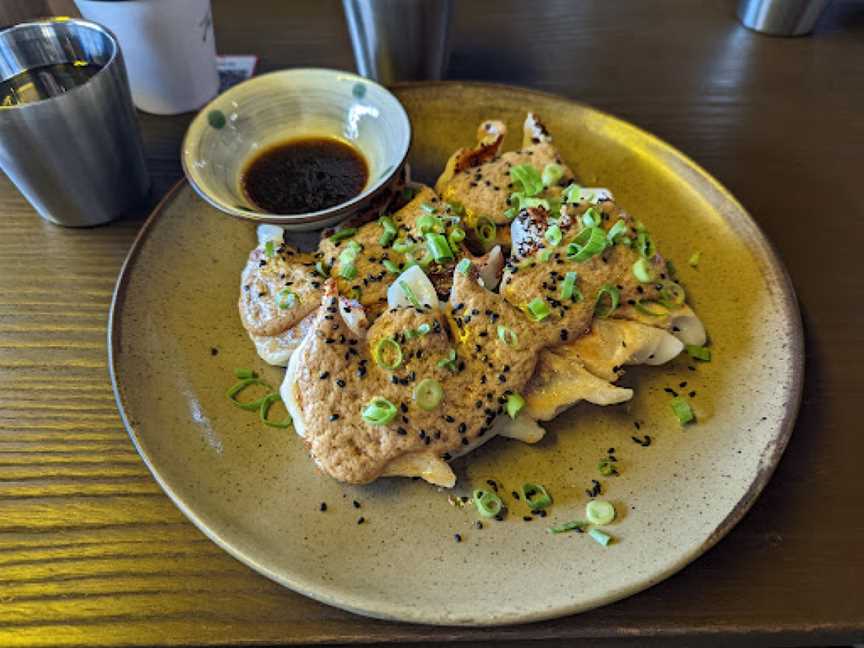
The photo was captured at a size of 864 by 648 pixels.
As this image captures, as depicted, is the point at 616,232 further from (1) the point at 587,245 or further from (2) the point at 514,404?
(2) the point at 514,404

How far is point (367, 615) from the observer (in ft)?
5.51

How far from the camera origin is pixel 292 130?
2.83 meters

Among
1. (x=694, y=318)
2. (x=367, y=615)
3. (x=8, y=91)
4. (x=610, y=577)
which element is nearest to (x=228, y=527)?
(x=367, y=615)

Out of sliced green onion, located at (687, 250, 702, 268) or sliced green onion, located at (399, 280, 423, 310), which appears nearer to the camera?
sliced green onion, located at (399, 280, 423, 310)

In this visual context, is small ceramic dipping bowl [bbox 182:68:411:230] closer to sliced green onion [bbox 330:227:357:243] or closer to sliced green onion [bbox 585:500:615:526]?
sliced green onion [bbox 330:227:357:243]

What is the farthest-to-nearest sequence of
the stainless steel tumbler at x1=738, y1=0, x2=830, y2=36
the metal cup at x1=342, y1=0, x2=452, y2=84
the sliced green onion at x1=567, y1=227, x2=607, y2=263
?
the stainless steel tumbler at x1=738, y1=0, x2=830, y2=36 < the metal cup at x1=342, y1=0, x2=452, y2=84 < the sliced green onion at x1=567, y1=227, x2=607, y2=263

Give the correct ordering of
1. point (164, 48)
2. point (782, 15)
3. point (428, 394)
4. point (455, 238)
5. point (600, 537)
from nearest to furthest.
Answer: point (600, 537)
point (428, 394)
point (455, 238)
point (164, 48)
point (782, 15)

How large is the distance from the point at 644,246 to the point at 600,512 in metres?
0.94

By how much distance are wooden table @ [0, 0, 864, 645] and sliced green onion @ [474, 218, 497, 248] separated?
1.22 meters

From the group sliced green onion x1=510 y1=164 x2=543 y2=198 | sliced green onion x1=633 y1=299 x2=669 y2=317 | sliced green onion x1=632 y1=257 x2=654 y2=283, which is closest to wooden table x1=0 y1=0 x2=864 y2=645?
sliced green onion x1=633 y1=299 x2=669 y2=317

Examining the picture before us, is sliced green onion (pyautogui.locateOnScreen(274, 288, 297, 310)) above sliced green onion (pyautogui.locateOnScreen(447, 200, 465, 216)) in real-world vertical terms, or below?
below

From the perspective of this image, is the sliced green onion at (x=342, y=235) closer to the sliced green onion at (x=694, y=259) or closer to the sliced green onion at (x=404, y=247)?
the sliced green onion at (x=404, y=247)

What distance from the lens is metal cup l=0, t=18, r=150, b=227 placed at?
8.01 feet

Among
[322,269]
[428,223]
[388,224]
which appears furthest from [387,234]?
[322,269]
